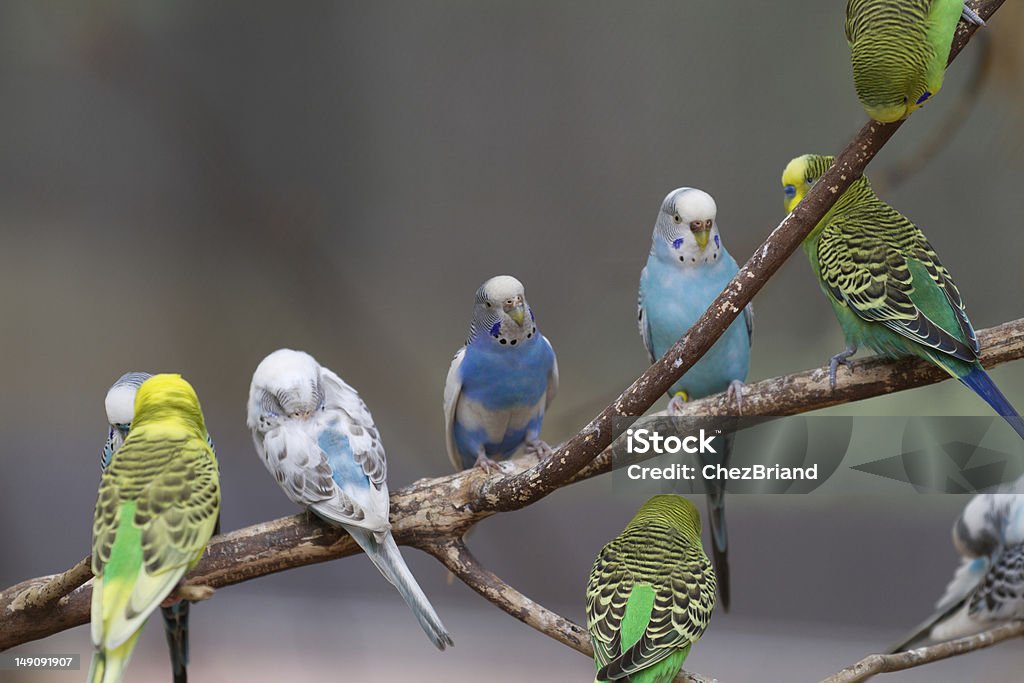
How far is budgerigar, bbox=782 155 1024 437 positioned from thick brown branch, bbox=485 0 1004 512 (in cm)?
20

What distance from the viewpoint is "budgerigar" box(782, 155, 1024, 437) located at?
71.7 inches

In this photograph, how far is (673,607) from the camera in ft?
5.72

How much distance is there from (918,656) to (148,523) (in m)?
1.38

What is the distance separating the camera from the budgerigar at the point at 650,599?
5.57 ft

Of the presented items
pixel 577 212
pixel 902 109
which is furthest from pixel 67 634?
pixel 902 109

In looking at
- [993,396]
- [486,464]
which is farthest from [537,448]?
[993,396]

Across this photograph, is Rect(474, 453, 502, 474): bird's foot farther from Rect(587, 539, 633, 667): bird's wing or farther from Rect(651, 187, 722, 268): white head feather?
Rect(651, 187, 722, 268): white head feather

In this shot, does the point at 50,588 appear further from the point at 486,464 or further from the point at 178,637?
the point at 486,464

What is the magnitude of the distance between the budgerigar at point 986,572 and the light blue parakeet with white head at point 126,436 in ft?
4.87

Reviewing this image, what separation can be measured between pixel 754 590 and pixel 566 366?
875mm

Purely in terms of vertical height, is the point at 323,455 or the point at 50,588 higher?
the point at 323,455

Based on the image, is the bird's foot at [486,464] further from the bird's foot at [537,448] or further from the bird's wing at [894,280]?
the bird's wing at [894,280]

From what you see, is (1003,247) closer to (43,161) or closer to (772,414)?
(772,414)

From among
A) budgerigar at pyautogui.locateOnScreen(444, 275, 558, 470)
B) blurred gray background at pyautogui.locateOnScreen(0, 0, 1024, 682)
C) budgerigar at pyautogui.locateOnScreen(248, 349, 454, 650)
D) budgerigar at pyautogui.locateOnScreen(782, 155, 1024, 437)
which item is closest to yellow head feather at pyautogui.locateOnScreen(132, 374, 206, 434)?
budgerigar at pyautogui.locateOnScreen(248, 349, 454, 650)
